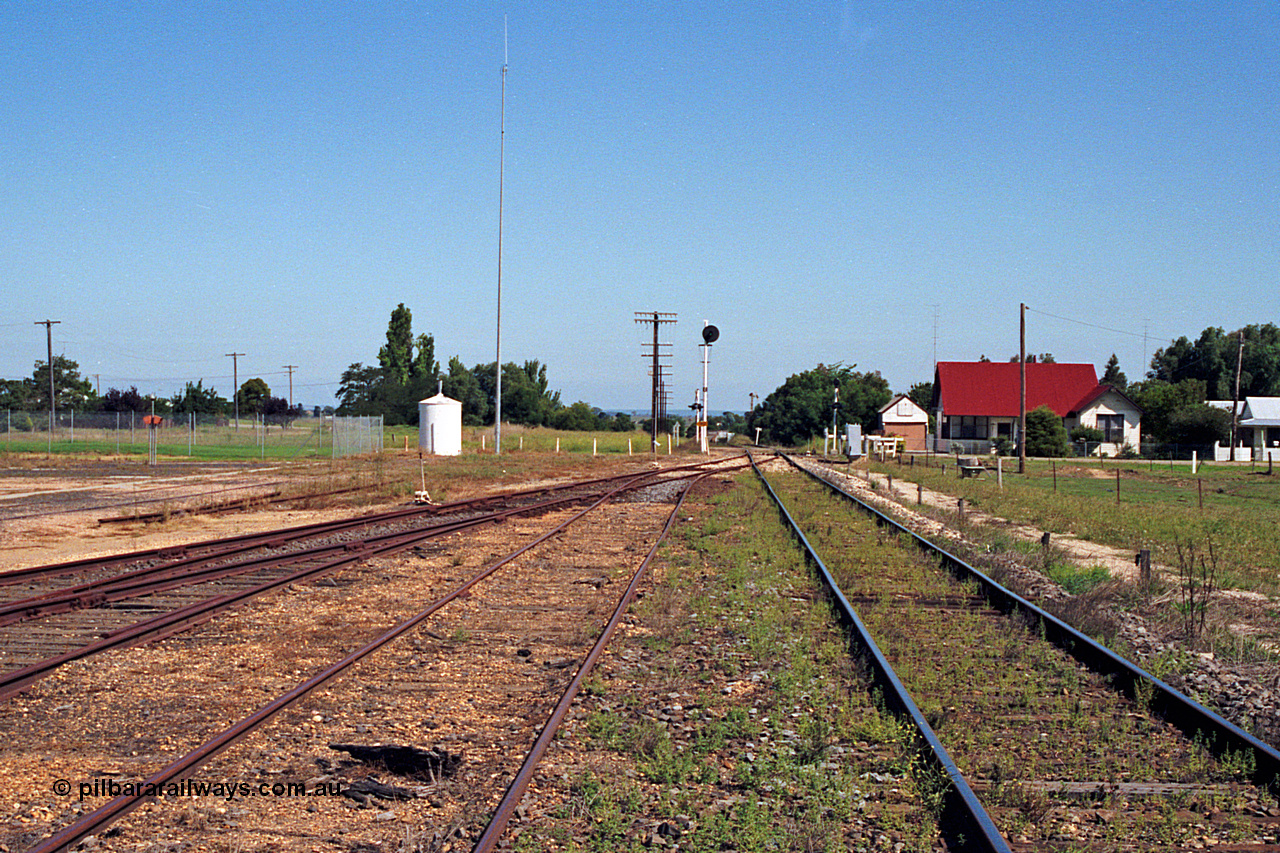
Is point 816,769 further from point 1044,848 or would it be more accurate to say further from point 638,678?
point 638,678

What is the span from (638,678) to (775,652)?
137 centimetres

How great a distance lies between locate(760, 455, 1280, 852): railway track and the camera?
16.0 ft

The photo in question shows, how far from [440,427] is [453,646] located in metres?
41.1

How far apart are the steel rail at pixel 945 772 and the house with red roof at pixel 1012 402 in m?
64.7

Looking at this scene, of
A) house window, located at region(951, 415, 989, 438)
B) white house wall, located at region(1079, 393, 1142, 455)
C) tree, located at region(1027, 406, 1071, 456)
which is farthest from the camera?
house window, located at region(951, 415, 989, 438)

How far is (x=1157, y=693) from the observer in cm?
706

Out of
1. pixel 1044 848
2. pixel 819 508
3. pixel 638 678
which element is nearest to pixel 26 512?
pixel 819 508

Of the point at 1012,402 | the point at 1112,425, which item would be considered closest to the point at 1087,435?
the point at 1112,425

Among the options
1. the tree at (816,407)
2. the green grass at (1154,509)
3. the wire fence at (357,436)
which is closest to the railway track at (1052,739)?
the green grass at (1154,509)

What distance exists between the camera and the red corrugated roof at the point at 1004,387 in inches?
2894

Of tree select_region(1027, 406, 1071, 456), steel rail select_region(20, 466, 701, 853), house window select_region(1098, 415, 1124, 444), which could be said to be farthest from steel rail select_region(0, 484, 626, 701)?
house window select_region(1098, 415, 1124, 444)

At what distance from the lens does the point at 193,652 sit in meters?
8.49

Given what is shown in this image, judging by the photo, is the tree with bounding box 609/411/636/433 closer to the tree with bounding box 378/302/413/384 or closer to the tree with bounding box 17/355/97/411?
the tree with bounding box 378/302/413/384

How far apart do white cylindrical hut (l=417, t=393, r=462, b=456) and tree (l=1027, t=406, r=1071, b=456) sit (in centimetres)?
3471
